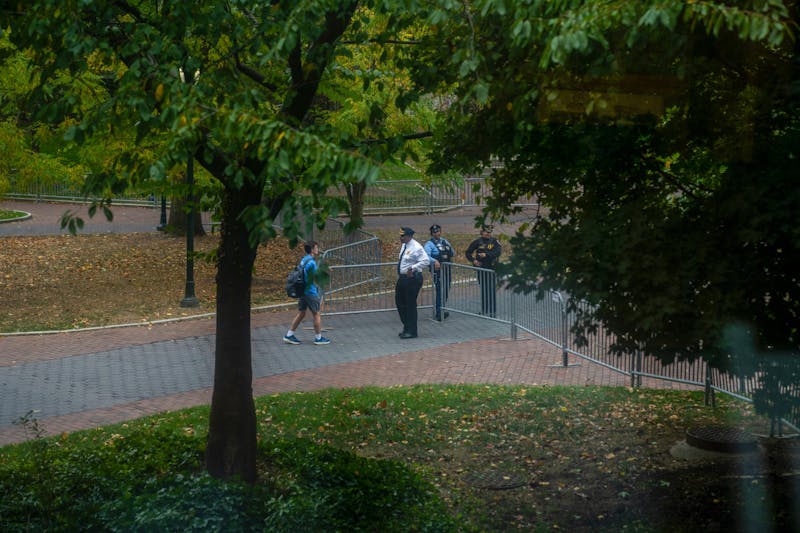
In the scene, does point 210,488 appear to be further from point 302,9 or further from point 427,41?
point 427,41

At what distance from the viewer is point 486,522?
23.2 feet

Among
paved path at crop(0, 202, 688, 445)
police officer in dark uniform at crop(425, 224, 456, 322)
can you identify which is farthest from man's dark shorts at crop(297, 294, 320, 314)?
police officer in dark uniform at crop(425, 224, 456, 322)

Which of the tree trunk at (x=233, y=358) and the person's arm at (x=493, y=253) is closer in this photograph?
the tree trunk at (x=233, y=358)

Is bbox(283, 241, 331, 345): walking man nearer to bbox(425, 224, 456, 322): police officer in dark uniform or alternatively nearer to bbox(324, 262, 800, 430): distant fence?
bbox(324, 262, 800, 430): distant fence

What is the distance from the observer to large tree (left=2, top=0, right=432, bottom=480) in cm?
600

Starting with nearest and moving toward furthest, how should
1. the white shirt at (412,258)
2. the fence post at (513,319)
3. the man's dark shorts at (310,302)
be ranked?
1. the man's dark shorts at (310,302)
2. the fence post at (513,319)
3. the white shirt at (412,258)

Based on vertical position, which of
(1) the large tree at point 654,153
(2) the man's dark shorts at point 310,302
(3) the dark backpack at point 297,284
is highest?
(1) the large tree at point 654,153

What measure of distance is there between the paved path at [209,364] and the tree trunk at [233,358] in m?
3.78

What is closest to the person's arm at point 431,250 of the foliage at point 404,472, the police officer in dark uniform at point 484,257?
the police officer in dark uniform at point 484,257

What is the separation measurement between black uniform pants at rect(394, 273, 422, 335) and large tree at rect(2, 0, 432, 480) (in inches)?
304

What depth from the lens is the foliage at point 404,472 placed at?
634 centimetres

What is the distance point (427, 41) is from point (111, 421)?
5873mm

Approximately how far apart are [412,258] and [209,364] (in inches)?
161

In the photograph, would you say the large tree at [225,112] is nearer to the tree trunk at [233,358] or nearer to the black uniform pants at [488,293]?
the tree trunk at [233,358]
